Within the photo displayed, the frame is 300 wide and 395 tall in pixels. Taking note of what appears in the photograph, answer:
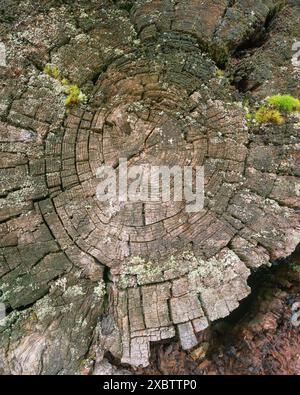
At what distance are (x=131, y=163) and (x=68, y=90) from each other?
840 mm

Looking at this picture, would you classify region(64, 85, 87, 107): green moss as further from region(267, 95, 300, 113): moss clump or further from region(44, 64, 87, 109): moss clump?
region(267, 95, 300, 113): moss clump

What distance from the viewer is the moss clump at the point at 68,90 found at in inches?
143

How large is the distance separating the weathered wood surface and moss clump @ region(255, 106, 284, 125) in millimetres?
79

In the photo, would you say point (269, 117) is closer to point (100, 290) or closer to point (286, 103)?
point (286, 103)

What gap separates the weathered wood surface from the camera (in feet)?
10.7

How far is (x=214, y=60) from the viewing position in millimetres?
3922

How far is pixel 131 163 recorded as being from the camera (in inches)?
137

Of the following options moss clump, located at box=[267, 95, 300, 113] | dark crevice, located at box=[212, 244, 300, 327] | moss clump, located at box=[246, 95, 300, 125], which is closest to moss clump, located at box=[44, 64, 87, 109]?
moss clump, located at box=[246, 95, 300, 125]

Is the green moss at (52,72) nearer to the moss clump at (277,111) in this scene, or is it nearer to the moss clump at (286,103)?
the moss clump at (277,111)

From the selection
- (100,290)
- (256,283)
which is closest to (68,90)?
(100,290)

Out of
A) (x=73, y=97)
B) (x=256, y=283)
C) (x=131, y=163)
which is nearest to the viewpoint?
(x=131, y=163)

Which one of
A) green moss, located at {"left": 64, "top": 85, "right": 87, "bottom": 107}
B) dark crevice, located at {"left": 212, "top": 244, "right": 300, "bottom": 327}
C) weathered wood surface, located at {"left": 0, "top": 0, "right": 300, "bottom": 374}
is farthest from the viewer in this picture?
dark crevice, located at {"left": 212, "top": 244, "right": 300, "bottom": 327}
